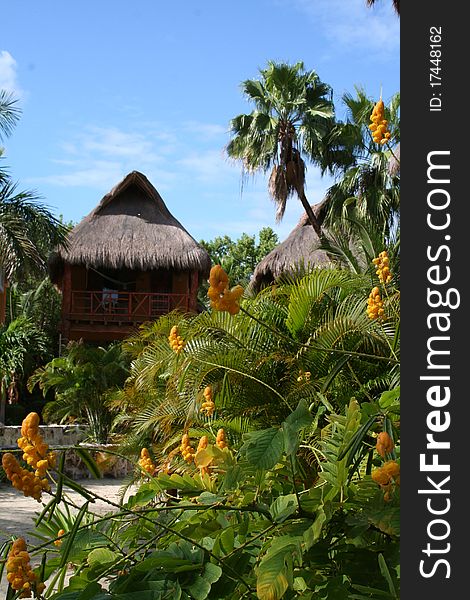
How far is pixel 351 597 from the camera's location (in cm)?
129

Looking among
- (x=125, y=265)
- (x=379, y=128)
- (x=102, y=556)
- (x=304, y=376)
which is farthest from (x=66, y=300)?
(x=102, y=556)

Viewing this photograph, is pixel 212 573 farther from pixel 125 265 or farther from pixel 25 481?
pixel 125 265

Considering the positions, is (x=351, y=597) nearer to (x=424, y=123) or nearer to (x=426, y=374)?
(x=426, y=374)

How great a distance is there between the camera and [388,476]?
52.5 inches

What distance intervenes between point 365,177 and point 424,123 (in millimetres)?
15829

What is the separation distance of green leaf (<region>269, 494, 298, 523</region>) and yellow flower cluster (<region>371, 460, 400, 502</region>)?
0.17 metres

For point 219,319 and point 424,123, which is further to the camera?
point 219,319

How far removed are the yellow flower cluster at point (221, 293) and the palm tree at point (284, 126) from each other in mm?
16692

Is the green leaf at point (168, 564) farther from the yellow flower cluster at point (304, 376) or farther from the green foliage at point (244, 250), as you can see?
the green foliage at point (244, 250)

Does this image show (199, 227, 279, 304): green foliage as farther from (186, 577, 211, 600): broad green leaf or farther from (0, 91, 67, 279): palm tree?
(186, 577, 211, 600): broad green leaf

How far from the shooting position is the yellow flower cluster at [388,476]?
131 cm

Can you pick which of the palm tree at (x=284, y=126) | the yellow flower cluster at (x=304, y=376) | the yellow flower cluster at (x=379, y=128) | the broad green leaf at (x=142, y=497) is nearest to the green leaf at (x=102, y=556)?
the broad green leaf at (x=142, y=497)

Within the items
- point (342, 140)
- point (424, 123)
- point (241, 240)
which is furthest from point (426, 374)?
point (241, 240)

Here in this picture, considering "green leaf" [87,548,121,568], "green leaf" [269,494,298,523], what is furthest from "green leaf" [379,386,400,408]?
"green leaf" [87,548,121,568]
